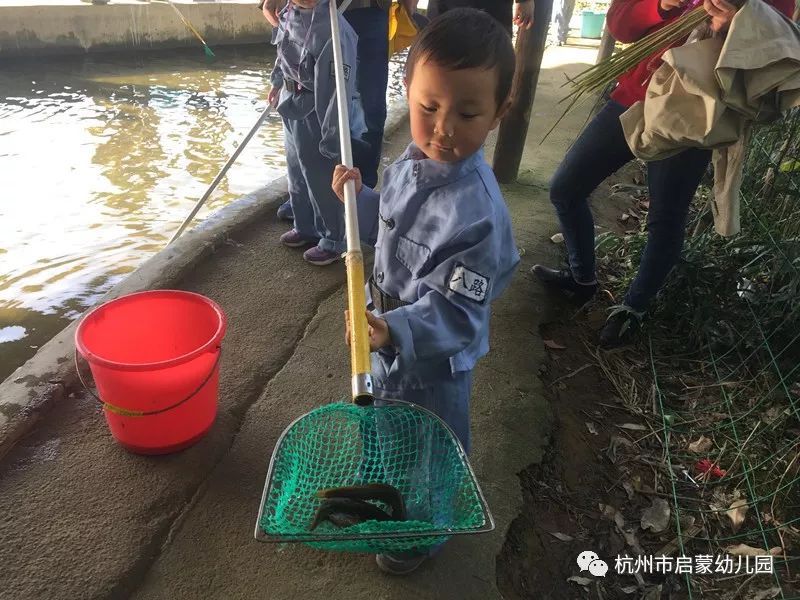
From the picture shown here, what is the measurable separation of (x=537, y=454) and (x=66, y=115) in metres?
6.53

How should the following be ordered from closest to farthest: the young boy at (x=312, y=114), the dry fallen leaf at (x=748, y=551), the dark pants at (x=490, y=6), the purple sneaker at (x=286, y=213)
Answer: the dry fallen leaf at (x=748, y=551) < the young boy at (x=312, y=114) < the dark pants at (x=490, y=6) < the purple sneaker at (x=286, y=213)

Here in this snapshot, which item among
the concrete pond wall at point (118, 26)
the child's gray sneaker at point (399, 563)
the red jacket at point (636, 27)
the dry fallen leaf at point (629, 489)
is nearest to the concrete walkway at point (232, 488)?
the child's gray sneaker at point (399, 563)

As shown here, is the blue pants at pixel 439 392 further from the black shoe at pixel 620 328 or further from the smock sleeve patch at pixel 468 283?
the black shoe at pixel 620 328

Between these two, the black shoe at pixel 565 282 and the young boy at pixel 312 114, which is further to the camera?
the black shoe at pixel 565 282

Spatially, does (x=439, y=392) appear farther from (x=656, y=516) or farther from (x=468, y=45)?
(x=656, y=516)

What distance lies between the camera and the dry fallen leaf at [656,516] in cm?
223

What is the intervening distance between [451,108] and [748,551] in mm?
1889

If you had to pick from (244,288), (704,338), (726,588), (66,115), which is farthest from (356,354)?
(66,115)

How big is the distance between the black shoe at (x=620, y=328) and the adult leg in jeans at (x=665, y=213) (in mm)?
52

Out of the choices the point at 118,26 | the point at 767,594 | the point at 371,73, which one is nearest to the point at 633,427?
the point at 767,594

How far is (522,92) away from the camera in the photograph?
4.58m

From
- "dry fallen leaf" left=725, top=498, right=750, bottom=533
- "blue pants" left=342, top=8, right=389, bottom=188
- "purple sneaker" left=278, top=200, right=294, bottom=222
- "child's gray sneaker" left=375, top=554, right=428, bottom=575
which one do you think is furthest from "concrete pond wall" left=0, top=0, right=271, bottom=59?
"dry fallen leaf" left=725, top=498, right=750, bottom=533

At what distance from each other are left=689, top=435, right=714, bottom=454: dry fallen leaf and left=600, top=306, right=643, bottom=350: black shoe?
65 cm

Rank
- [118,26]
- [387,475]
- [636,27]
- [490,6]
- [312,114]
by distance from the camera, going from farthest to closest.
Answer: [118,26] < [490,6] < [312,114] < [636,27] < [387,475]
